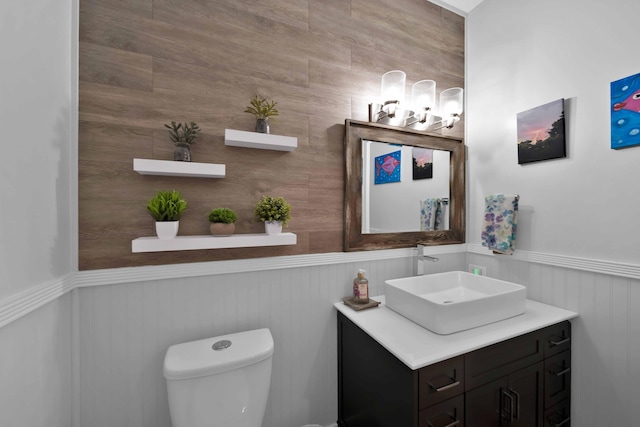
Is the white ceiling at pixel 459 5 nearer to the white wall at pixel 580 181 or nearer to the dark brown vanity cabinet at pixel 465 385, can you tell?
the white wall at pixel 580 181

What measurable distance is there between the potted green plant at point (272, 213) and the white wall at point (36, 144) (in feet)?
2.38

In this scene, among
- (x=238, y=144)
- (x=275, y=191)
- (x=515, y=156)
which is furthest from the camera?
(x=515, y=156)

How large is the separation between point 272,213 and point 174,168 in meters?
0.45

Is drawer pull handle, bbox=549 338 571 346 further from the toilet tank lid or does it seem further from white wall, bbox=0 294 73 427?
white wall, bbox=0 294 73 427

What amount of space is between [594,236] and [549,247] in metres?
0.20

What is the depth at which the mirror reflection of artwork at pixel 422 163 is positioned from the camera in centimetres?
170

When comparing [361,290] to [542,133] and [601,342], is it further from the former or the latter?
[542,133]

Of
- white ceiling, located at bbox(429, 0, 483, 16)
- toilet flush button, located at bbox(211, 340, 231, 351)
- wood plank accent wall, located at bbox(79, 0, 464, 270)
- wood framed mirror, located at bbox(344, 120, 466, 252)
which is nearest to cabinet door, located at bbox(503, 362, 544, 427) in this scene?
wood framed mirror, located at bbox(344, 120, 466, 252)

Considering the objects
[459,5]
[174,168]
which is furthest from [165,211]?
[459,5]

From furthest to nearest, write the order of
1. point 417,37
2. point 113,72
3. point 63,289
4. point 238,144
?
point 417,37, point 238,144, point 113,72, point 63,289

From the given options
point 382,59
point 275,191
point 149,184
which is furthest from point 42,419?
point 382,59

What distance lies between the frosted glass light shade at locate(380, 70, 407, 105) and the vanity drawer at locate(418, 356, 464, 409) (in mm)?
1361

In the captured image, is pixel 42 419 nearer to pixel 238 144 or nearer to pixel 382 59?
pixel 238 144

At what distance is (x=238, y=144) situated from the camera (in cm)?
121
